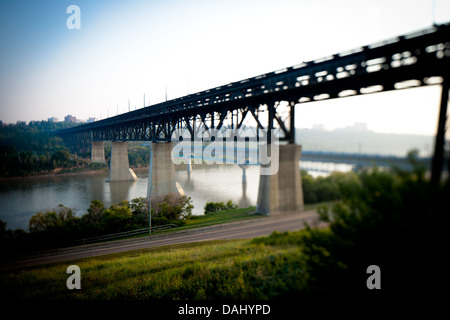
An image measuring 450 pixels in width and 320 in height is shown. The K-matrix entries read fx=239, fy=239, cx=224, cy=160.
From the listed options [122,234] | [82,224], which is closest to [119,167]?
[82,224]

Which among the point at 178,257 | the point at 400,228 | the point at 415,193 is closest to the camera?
the point at 415,193

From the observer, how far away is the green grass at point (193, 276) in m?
4.39

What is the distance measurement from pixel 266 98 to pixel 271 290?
511 centimetres

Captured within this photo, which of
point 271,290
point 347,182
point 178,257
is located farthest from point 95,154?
point 347,182

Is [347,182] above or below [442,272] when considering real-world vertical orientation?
above

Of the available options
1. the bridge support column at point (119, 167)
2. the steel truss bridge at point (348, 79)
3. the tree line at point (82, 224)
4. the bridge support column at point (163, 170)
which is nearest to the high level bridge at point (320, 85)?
the steel truss bridge at point (348, 79)

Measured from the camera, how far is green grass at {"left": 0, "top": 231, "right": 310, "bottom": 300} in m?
4.39

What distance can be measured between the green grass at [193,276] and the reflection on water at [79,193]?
10.2 feet

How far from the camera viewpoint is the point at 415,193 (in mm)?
2998

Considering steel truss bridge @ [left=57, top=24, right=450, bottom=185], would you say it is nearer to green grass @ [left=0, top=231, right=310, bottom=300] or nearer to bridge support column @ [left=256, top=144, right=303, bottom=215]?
bridge support column @ [left=256, top=144, right=303, bottom=215]

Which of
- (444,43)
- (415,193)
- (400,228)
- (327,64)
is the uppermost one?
(327,64)

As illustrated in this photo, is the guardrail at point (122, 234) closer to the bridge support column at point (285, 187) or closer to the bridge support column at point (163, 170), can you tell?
the bridge support column at point (285, 187)
